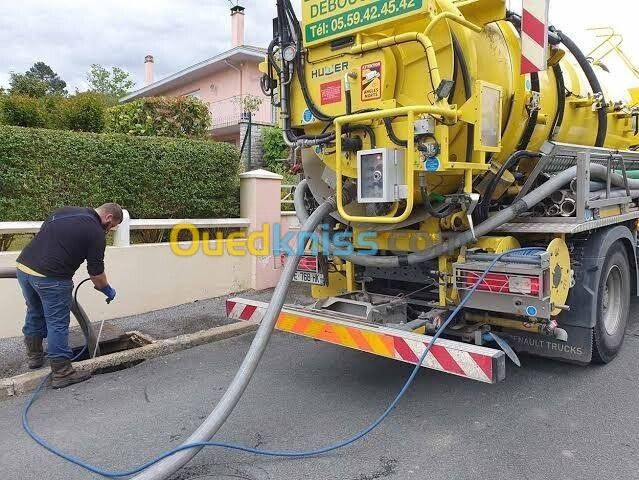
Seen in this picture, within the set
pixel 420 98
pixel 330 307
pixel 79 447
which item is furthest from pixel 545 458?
pixel 79 447

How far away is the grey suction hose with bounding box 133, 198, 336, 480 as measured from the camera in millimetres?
2855

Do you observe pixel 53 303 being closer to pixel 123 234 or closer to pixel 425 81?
pixel 123 234

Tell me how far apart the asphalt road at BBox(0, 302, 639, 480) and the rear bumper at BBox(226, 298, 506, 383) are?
0.48 meters

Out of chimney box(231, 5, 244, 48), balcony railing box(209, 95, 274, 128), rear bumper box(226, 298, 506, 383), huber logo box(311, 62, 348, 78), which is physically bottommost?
rear bumper box(226, 298, 506, 383)

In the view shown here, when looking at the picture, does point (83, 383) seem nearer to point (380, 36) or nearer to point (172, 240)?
point (172, 240)

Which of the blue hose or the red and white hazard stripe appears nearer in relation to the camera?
the blue hose

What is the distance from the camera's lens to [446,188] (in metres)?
3.94

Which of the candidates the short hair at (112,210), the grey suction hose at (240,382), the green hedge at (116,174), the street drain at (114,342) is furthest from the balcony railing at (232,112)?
the grey suction hose at (240,382)

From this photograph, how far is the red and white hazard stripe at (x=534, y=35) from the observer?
349 centimetres

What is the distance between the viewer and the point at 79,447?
336 cm

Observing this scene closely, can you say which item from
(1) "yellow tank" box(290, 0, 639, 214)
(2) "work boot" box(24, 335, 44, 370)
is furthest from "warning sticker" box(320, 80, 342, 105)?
(2) "work boot" box(24, 335, 44, 370)

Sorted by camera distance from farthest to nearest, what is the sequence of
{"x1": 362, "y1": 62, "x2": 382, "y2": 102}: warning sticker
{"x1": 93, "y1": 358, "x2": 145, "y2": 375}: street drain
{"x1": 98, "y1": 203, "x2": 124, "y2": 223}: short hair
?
1. {"x1": 93, "y1": 358, "x2": 145, "y2": 375}: street drain
2. {"x1": 98, "y1": 203, "x2": 124, "y2": 223}: short hair
3. {"x1": 362, "y1": 62, "x2": 382, "y2": 102}: warning sticker

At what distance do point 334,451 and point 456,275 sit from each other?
1.44m

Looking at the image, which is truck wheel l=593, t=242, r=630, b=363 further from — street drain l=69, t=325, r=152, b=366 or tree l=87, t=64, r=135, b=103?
tree l=87, t=64, r=135, b=103
